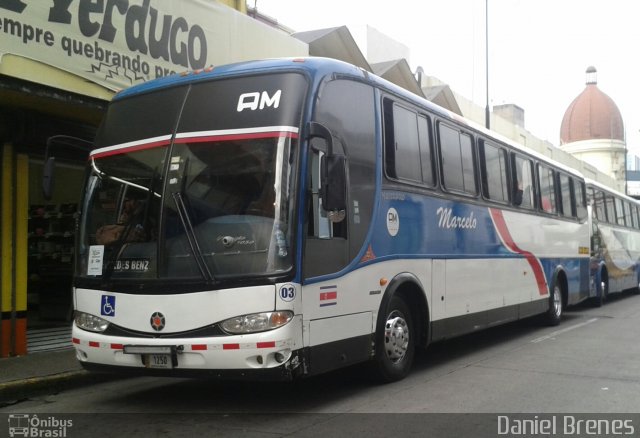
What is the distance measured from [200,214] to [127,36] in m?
4.93

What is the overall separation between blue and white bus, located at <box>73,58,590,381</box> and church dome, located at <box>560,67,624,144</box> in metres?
59.1

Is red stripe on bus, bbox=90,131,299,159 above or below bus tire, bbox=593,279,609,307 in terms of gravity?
above

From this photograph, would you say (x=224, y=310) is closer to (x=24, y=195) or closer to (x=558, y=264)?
(x=24, y=195)

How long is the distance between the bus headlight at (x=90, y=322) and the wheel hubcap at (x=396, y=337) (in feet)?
9.57

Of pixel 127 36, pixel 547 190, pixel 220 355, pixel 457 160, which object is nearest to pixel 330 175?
pixel 220 355

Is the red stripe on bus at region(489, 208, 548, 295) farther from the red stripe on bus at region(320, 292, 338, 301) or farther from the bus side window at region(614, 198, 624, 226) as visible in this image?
the bus side window at region(614, 198, 624, 226)

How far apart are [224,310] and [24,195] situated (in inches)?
191

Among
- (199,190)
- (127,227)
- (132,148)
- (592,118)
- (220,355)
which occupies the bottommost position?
(220,355)

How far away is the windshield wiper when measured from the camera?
5.94 m

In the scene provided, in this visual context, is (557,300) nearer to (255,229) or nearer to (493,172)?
(493,172)

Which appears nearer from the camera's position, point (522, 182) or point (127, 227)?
point (127, 227)

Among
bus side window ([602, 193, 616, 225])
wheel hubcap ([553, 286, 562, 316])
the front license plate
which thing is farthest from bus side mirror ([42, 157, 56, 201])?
bus side window ([602, 193, 616, 225])

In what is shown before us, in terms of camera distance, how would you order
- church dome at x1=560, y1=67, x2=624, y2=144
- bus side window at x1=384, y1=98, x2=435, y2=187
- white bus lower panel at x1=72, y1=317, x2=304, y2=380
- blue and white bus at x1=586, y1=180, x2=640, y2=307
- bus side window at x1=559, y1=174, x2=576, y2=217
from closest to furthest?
white bus lower panel at x1=72, y1=317, x2=304, y2=380, bus side window at x1=384, y1=98, x2=435, y2=187, bus side window at x1=559, y1=174, x2=576, y2=217, blue and white bus at x1=586, y1=180, x2=640, y2=307, church dome at x1=560, y1=67, x2=624, y2=144

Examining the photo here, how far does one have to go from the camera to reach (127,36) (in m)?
9.93
